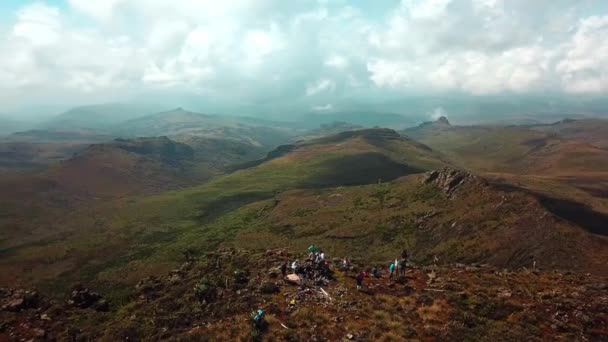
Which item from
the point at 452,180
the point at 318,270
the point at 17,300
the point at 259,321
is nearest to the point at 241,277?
the point at 318,270

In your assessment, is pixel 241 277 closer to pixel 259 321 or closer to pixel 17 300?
pixel 259 321

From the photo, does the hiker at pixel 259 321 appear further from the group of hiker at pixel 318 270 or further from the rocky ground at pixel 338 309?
the group of hiker at pixel 318 270

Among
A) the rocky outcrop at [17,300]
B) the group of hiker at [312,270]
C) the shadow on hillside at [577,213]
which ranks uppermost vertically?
the group of hiker at [312,270]

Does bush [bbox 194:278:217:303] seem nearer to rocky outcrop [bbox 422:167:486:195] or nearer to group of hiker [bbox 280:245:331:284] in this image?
group of hiker [bbox 280:245:331:284]

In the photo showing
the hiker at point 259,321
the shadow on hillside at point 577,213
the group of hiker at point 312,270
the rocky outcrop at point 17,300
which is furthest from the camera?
the shadow on hillside at point 577,213

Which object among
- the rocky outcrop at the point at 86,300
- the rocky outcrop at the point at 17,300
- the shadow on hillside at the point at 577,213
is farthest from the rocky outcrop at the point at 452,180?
the rocky outcrop at the point at 17,300

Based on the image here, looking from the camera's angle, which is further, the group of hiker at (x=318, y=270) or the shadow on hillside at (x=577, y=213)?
the shadow on hillside at (x=577, y=213)

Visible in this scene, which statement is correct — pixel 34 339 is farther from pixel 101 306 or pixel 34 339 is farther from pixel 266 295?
pixel 266 295
